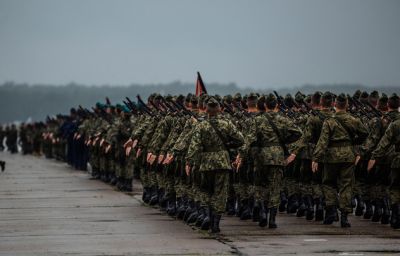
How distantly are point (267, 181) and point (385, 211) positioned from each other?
7.10ft

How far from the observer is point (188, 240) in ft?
57.3

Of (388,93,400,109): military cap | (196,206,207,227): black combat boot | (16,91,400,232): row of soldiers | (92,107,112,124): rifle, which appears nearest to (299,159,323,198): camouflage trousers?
(16,91,400,232): row of soldiers

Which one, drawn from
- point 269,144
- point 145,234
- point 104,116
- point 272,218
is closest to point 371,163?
point 269,144

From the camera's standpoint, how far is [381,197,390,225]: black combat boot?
784 inches

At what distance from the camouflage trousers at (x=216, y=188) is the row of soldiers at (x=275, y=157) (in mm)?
15

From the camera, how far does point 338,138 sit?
1919cm

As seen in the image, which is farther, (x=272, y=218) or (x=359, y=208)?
(x=359, y=208)

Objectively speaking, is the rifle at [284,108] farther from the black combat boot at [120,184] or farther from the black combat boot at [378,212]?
the black combat boot at [120,184]

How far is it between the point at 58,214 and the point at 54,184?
991cm

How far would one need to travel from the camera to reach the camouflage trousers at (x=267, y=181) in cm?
1923

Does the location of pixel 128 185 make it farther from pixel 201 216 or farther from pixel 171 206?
pixel 201 216

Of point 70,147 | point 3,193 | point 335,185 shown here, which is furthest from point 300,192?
point 70,147

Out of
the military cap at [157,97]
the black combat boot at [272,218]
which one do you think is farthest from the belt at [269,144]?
the military cap at [157,97]

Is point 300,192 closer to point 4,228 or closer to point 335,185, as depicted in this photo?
point 335,185
